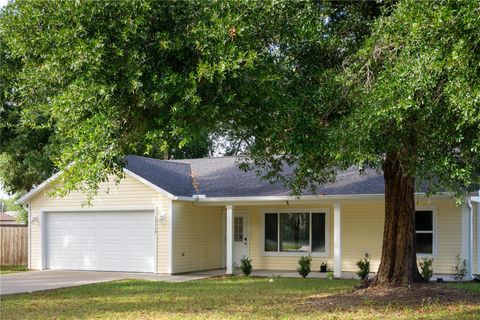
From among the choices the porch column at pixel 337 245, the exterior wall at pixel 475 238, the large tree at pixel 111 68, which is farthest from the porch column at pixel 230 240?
the large tree at pixel 111 68

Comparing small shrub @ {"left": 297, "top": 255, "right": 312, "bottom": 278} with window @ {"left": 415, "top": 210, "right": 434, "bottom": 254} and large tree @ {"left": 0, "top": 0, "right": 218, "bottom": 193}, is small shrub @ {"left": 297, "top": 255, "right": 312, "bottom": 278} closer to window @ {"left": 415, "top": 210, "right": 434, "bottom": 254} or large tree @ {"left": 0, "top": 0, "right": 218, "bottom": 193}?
window @ {"left": 415, "top": 210, "right": 434, "bottom": 254}

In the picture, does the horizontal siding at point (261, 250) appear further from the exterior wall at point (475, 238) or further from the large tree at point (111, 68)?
the large tree at point (111, 68)

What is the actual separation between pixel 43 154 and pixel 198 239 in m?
9.56

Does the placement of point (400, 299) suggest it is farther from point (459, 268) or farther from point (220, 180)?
point (220, 180)

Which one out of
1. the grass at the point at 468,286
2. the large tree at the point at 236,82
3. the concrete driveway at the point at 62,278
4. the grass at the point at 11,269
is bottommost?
the grass at the point at 11,269

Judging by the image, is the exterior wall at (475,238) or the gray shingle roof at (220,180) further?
the gray shingle roof at (220,180)

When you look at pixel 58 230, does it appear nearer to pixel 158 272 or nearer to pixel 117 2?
pixel 158 272

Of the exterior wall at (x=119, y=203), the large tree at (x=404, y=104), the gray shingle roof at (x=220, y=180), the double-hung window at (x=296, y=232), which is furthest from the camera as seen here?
the double-hung window at (x=296, y=232)

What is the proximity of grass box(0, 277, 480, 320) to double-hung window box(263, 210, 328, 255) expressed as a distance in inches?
140

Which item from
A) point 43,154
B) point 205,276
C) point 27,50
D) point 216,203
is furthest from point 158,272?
point 27,50

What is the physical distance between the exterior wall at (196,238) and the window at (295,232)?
79.2 inches

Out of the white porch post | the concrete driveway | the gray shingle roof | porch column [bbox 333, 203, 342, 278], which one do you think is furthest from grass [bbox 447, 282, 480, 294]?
the concrete driveway

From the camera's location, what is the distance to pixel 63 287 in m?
15.5

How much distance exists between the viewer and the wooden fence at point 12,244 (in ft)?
75.5
